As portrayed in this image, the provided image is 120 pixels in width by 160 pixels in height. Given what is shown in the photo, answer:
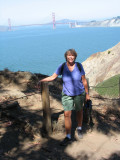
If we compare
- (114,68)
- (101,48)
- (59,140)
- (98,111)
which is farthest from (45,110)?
(101,48)

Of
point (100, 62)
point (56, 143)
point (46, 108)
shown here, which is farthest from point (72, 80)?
point (100, 62)

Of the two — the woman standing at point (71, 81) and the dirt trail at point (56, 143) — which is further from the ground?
the woman standing at point (71, 81)

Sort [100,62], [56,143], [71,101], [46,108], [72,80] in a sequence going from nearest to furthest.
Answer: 1. [72,80]
2. [71,101]
3. [56,143]
4. [46,108]
5. [100,62]

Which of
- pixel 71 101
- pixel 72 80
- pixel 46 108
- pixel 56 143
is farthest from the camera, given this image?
pixel 46 108

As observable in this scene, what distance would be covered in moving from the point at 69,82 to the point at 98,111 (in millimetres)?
2814

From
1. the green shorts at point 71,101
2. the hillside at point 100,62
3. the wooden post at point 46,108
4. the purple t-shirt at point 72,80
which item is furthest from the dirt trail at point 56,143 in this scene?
the hillside at point 100,62

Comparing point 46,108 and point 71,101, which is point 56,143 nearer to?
point 46,108

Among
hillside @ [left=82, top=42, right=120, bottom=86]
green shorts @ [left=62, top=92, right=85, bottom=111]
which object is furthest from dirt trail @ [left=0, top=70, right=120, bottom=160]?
hillside @ [left=82, top=42, right=120, bottom=86]

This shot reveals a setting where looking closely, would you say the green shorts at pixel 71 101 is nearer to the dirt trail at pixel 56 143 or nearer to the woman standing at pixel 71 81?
the woman standing at pixel 71 81

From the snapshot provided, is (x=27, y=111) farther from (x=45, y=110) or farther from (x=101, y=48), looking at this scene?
(x=101, y=48)

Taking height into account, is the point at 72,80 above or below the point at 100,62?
above

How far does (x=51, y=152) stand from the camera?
4027 millimetres

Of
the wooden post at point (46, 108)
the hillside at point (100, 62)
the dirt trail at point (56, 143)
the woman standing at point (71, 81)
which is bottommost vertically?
the hillside at point (100, 62)

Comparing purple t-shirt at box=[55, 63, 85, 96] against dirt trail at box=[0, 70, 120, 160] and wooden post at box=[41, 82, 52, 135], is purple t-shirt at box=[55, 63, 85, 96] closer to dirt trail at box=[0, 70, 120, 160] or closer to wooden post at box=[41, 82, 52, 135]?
wooden post at box=[41, 82, 52, 135]
